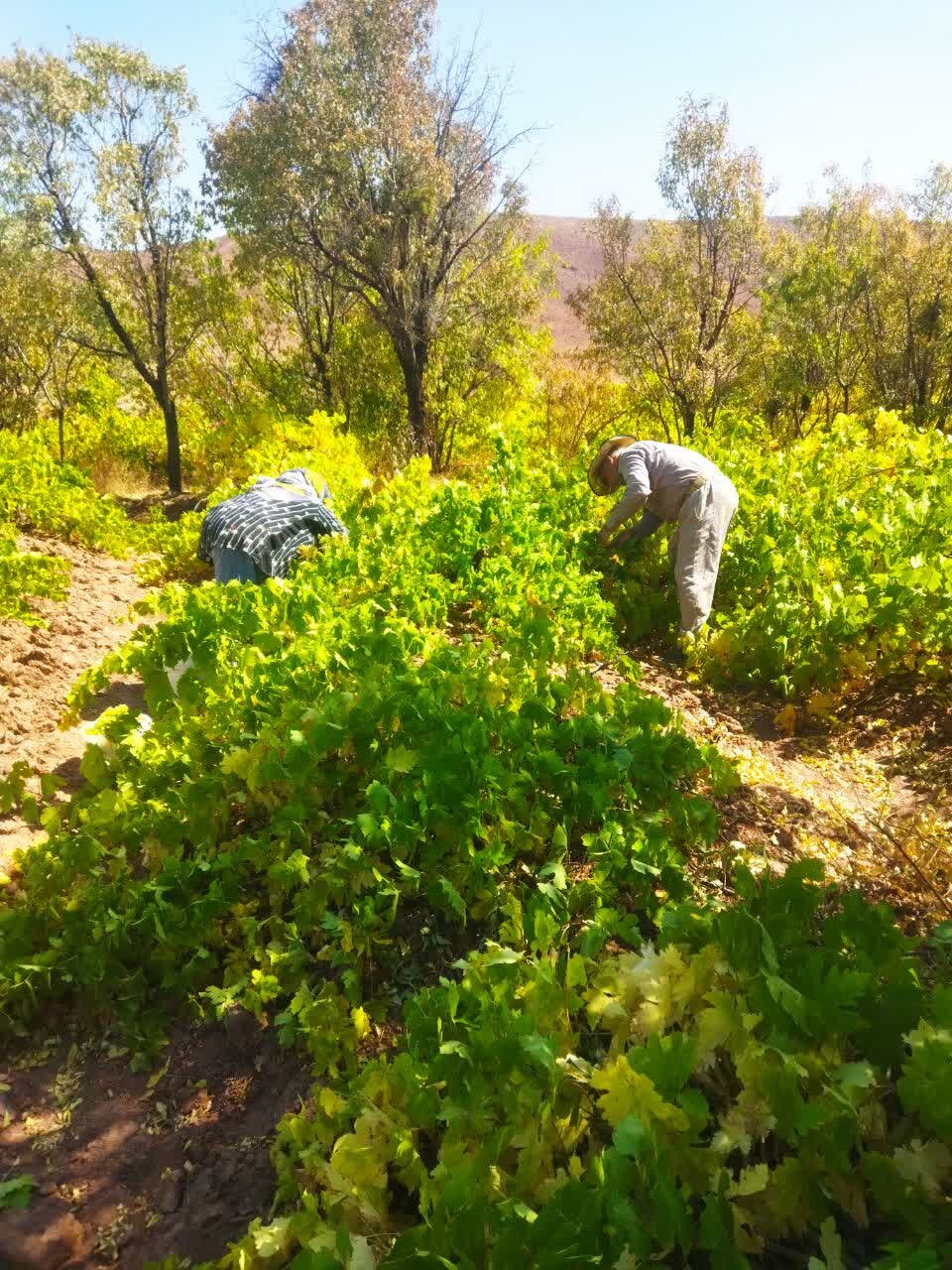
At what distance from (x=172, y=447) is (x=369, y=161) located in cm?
733

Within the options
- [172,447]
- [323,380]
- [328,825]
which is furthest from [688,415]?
[328,825]

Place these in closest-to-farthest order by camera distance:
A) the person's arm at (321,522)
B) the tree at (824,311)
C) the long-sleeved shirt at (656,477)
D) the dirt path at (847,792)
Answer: the dirt path at (847,792) < the person's arm at (321,522) < the long-sleeved shirt at (656,477) < the tree at (824,311)

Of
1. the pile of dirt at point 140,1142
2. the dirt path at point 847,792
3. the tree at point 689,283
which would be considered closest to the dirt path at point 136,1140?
the pile of dirt at point 140,1142

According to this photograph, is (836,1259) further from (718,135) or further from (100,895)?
(718,135)

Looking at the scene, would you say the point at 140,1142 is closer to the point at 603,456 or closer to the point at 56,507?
the point at 603,456

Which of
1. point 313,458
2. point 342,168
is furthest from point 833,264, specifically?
point 313,458

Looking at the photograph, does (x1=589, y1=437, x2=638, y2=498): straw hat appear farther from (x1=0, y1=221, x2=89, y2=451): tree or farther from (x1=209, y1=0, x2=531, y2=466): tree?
(x1=0, y1=221, x2=89, y2=451): tree

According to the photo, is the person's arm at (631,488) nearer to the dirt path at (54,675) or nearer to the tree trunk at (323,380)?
the dirt path at (54,675)

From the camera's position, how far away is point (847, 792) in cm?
399

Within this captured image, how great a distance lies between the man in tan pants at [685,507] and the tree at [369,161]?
995 centimetres

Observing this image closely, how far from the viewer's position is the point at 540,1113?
61.9 inches

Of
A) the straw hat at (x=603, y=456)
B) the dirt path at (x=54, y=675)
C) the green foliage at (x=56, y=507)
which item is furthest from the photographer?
the green foliage at (x=56, y=507)

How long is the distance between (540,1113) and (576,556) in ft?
15.3

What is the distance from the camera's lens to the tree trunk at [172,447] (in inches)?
685
